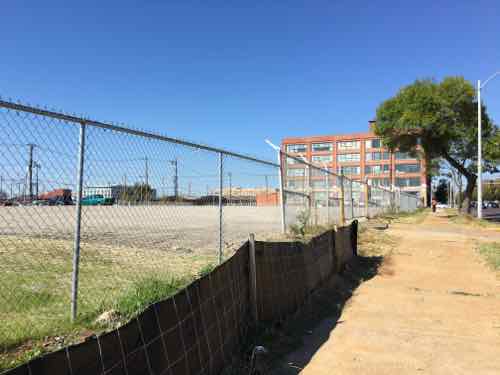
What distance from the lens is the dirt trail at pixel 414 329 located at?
12.9ft

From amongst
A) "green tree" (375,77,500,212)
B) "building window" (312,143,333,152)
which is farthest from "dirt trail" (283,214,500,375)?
"building window" (312,143,333,152)

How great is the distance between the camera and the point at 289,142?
10094 cm

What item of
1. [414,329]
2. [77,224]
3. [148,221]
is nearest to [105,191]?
[77,224]

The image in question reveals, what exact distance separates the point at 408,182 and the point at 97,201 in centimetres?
9150

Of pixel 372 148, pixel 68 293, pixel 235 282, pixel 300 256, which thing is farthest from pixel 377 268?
pixel 372 148

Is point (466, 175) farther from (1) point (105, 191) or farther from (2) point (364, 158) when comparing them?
(2) point (364, 158)

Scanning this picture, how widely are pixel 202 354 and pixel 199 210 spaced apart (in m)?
4.55

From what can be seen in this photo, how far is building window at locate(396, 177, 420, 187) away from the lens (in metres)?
88.3

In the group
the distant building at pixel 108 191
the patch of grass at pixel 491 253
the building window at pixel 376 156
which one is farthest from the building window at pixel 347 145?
the distant building at pixel 108 191

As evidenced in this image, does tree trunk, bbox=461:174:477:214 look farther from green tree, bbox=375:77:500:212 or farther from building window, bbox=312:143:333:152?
building window, bbox=312:143:333:152

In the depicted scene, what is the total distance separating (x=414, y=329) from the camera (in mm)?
5020

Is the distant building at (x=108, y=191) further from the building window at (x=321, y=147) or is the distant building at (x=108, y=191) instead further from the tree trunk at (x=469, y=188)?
the building window at (x=321, y=147)

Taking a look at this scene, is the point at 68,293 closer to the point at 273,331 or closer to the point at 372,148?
the point at 273,331

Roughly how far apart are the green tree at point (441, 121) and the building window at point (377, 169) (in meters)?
63.4
